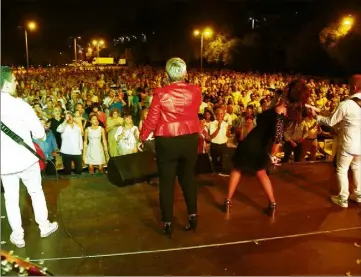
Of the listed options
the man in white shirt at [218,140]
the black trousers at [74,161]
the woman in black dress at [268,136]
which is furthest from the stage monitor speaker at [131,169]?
the man in white shirt at [218,140]

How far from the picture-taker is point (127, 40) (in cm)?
7962

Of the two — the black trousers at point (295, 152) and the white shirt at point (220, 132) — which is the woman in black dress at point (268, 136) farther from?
the black trousers at point (295, 152)

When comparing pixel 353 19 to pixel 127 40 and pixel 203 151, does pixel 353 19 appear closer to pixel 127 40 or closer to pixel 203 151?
pixel 203 151

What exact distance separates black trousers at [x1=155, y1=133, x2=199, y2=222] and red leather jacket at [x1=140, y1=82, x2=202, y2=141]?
3.0 inches

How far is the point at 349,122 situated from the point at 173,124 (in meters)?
2.02

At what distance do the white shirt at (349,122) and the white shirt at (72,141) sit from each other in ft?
12.4

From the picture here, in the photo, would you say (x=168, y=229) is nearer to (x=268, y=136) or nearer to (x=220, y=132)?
(x=268, y=136)

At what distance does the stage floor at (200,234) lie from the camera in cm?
379

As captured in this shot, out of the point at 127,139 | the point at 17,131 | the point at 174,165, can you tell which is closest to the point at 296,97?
the point at 174,165

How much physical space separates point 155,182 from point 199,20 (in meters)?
41.6

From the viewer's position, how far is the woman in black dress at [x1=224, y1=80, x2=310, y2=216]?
4504mm

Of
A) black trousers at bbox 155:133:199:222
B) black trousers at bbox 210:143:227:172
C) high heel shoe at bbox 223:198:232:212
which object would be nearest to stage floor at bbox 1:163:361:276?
high heel shoe at bbox 223:198:232:212

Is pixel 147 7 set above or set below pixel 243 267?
above

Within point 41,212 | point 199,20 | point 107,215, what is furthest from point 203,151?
point 199,20
